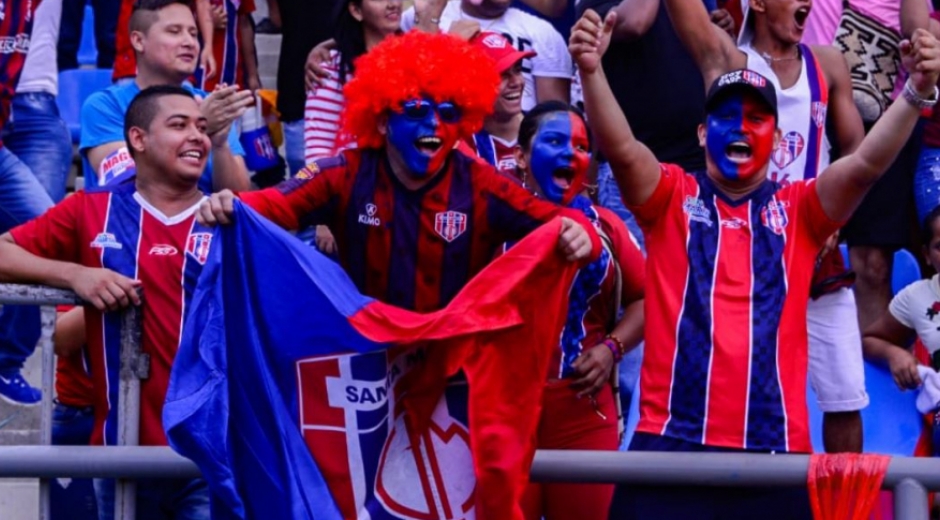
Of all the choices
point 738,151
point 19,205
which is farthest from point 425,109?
point 19,205

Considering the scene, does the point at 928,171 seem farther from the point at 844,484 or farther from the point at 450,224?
the point at 450,224

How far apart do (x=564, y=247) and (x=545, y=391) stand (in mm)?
830

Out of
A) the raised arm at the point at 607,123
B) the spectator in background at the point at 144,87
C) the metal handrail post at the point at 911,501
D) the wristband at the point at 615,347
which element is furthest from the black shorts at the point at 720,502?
the spectator in background at the point at 144,87

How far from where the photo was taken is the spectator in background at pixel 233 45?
809 cm

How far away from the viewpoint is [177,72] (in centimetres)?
679

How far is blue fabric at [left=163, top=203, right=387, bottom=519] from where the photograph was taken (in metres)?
4.59

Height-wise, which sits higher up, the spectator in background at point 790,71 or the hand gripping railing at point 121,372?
the spectator in background at point 790,71

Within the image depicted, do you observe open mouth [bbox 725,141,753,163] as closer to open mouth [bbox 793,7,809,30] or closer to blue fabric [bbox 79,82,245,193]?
open mouth [bbox 793,7,809,30]

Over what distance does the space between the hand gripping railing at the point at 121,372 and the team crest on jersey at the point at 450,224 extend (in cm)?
94

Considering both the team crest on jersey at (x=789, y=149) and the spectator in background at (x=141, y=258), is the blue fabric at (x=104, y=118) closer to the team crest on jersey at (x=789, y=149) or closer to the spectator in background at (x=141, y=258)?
the spectator in background at (x=141, y=258)

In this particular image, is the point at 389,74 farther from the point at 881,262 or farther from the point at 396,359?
→ the point at 881,262

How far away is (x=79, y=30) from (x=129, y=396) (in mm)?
4332

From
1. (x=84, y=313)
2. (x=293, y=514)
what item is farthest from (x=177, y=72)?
(x=293, y=514)

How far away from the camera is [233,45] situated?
26.9 ft
